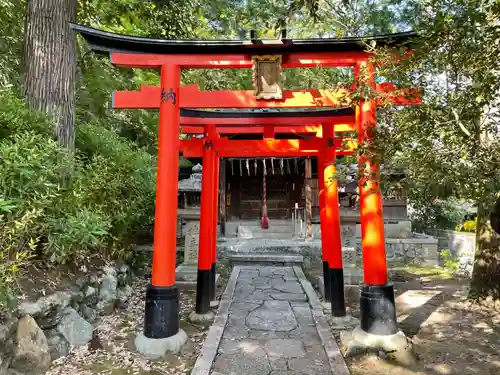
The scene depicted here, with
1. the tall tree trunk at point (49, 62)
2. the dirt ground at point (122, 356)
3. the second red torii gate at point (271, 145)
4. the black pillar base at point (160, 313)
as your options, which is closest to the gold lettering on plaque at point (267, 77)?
the second red torii gate at point (271, 145)

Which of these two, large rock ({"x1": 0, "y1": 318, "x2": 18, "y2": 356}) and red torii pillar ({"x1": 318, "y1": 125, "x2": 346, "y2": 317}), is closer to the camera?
large rock ({"x1": 0, "y1": 318, "x2": 18, "y2": 356})

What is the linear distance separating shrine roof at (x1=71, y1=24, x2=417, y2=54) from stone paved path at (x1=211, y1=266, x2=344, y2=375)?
4.10m

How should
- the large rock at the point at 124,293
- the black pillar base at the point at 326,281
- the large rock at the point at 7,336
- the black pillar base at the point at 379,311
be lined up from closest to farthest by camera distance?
the large rock at the point at 7,336
the black pillar base at the point at 379,311
the large rock at the point at 124,293
the black pillar base at the point at 326,281

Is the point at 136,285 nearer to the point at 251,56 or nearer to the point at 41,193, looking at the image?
the point at 41,193

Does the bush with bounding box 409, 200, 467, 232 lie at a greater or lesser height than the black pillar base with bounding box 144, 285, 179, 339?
greater

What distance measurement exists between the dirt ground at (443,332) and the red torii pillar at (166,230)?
7.90ft

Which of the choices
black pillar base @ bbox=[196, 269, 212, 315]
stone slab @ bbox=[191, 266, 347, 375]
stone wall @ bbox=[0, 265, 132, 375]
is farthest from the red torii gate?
black pillar base @ bbox=[196, 269, 212, 315]

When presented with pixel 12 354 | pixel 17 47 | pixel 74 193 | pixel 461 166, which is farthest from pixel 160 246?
pixel 17 47

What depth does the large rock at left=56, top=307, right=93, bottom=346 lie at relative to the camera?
15.0ft

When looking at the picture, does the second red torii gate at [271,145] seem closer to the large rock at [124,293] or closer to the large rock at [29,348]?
the large rock at [124,293]

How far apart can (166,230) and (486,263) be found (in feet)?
20.2

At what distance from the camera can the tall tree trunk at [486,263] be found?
265 inches

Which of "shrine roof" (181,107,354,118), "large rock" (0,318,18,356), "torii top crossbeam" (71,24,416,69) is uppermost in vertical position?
"torii top crossbeam" (71,24,416,69)

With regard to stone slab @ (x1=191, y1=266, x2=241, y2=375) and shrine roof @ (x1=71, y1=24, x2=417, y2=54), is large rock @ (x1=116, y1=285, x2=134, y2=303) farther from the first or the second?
shrine roof @ (x1=71, y1=24, x2=417, y2=54)
